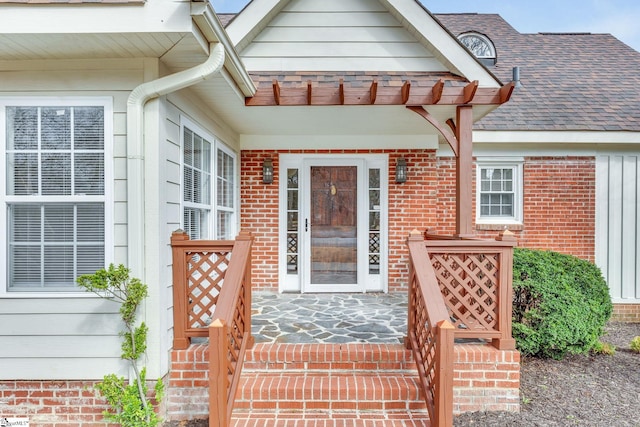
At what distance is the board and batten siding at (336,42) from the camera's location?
4703mm

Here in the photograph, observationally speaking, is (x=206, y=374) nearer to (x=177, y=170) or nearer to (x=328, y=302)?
(x=177, y=170)

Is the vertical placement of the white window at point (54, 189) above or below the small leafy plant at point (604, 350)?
above

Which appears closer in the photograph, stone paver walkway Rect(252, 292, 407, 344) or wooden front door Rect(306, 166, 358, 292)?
→ stone paver walkway Rect(252, 292, 407, 344)

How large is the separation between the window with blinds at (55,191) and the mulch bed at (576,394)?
132 inches

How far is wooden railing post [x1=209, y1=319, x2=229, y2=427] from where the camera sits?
2.46 meters

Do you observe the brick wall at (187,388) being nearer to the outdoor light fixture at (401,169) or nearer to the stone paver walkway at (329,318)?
the stone paver walkway at (329,318)

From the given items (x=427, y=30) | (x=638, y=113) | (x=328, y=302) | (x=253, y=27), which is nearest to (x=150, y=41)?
(x=253, y=27)

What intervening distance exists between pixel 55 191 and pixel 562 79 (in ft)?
27.0

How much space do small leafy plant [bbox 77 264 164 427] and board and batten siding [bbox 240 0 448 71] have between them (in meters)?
3.09

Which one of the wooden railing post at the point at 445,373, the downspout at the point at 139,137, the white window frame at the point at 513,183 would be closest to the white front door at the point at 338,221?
the white window frame at the point at 513,183

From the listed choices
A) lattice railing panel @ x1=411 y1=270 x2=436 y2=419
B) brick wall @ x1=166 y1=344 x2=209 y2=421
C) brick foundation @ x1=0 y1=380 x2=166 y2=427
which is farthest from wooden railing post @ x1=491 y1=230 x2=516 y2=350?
brick foundation @ x1=0 y1=380 x2=166 y2=427

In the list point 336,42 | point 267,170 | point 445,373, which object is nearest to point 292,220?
point 267,170

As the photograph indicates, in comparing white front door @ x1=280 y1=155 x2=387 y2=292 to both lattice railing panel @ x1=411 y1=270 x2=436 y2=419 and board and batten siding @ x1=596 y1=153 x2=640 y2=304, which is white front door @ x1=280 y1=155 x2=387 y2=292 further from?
board and batten siding @ x1=596 y1=153 x2=640 y2=304

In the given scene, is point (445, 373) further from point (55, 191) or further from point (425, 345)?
point (55, 191)
